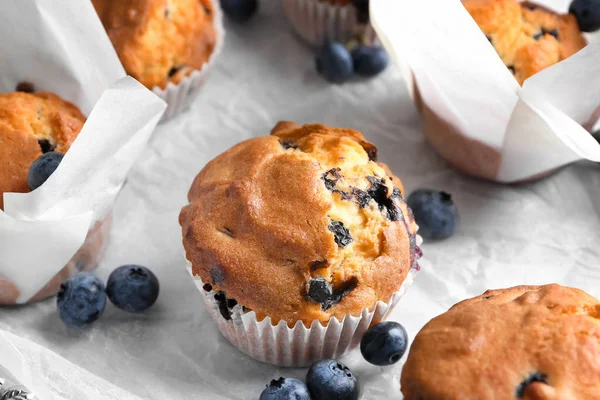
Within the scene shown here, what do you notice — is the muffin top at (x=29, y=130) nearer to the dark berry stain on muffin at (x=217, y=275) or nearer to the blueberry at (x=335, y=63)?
the dark berry stain on muffin at (x=217, y=275)

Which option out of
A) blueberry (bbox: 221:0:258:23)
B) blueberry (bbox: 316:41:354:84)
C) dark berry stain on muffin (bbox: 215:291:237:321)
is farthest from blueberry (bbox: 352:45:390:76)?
dark berry stain on muffin (bbox: 215:291:237:321)

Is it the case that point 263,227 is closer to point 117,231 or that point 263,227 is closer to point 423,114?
point 117,231

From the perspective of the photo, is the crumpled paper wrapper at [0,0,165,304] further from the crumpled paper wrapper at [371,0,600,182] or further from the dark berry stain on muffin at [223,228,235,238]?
the crumpled paper wrapper at [371,0,600,182]

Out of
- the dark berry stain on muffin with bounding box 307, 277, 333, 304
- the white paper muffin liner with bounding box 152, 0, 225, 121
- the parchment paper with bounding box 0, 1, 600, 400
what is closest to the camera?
the dark berry stain on muffin with bounding box 307, 277, 333, 304

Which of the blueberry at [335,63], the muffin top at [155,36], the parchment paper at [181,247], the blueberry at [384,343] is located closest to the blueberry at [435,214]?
the parchment paper at [181,247]

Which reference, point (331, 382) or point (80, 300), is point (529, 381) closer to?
point (331, 382)

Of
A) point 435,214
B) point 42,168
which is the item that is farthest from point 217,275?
point 435,214
